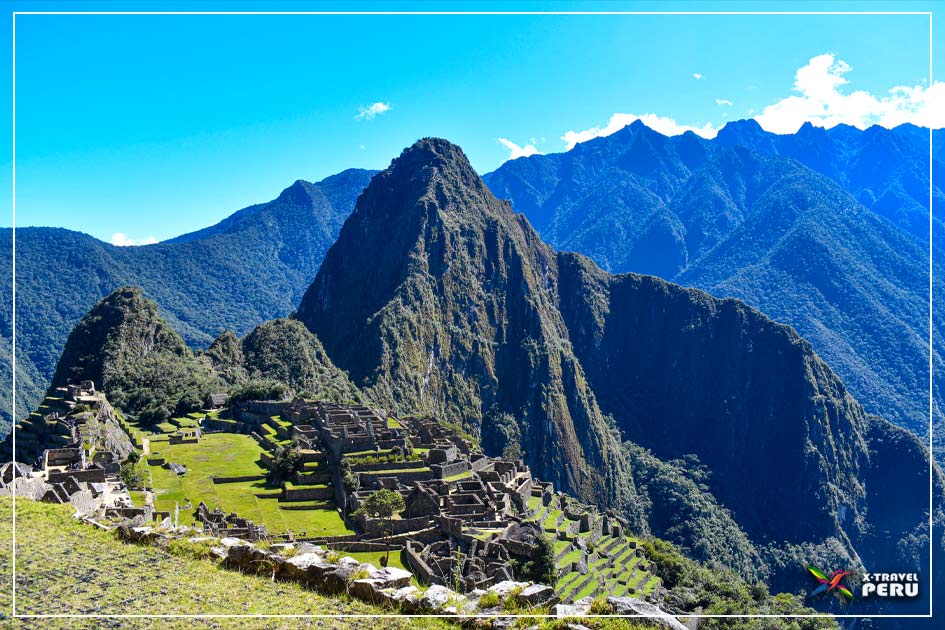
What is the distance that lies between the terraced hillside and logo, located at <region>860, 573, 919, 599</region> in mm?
14291

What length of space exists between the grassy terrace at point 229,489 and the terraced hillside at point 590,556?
408 inches

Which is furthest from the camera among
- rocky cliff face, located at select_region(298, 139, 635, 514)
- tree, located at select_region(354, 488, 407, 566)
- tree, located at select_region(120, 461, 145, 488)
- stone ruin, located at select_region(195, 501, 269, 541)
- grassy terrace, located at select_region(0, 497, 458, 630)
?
rocky cliff face, located at select_region(298, 139, 635, 514)

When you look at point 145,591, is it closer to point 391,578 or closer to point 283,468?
point 391,578

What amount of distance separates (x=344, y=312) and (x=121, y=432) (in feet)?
355

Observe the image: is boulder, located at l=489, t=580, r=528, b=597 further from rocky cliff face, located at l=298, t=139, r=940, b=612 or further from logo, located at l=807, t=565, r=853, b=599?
rocky cliff face, located at l=298, t=139, r=940, b=612

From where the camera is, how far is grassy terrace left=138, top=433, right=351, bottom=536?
32.1 metres

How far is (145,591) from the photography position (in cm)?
1151

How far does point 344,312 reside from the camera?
154 m

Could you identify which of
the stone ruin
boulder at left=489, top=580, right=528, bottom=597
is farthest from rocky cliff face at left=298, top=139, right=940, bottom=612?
boulder at left=489, top=580, right=528, bottom=597

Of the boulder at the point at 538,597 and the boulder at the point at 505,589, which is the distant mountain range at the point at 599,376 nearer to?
the boulder at the point at 505,589

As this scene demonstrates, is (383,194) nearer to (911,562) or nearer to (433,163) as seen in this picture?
(433,163)

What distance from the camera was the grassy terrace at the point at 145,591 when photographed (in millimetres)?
10547

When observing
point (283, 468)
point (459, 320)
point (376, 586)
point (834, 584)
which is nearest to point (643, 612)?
point (376, 586)

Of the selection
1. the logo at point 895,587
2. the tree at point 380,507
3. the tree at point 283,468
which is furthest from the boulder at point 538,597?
the tree at point 283,468
